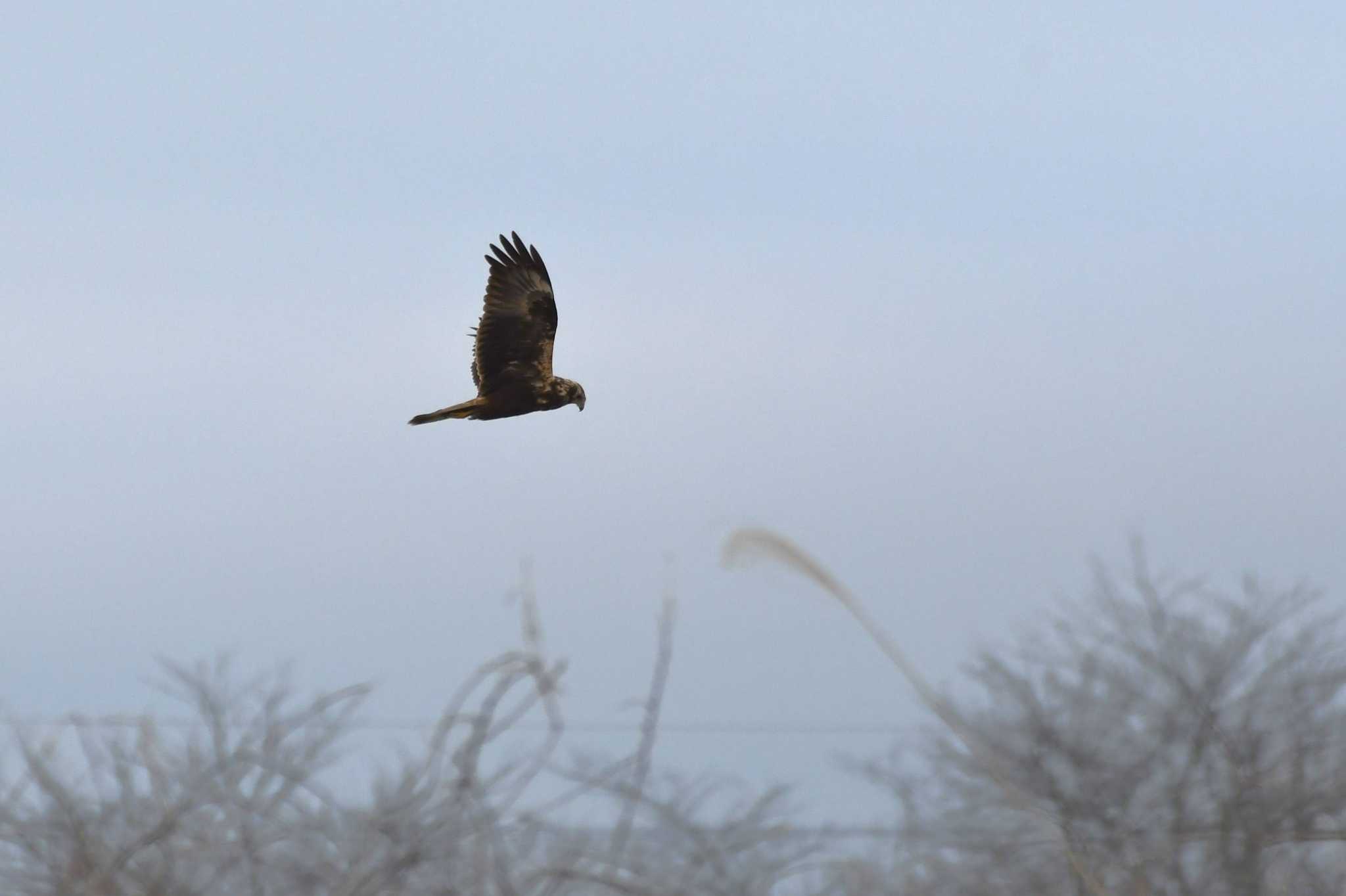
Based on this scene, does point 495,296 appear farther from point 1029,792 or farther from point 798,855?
point 798,855

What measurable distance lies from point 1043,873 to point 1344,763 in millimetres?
3721

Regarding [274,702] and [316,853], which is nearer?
[316,853]

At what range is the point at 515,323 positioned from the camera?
1402 cm

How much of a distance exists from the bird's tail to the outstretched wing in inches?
13.8

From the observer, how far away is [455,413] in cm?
1328

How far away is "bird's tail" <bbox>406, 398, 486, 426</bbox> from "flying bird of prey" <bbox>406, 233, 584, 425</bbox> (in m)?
0.16

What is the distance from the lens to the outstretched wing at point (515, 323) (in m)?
13.9

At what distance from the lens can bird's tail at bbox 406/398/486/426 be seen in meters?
12.9

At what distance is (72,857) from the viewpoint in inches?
209

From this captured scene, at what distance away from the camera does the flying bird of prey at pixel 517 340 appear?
13898 millimetres

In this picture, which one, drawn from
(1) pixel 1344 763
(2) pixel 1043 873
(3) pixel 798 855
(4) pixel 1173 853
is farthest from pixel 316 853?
(1) pixel 1344 763

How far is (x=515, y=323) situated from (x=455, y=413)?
3.89 ft

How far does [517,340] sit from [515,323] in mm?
160

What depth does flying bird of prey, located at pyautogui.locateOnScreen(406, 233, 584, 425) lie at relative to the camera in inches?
547
